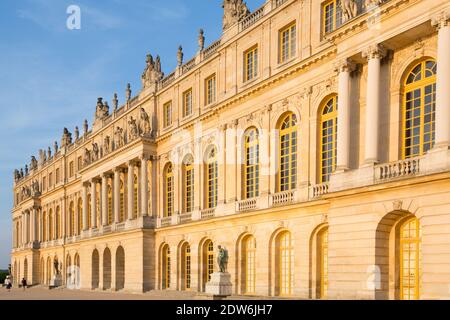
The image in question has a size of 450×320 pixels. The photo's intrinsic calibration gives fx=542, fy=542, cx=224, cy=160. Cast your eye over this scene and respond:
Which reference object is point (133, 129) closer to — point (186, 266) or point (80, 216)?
point (186, 266)

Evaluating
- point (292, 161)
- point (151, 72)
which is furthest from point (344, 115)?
point (151, 72)

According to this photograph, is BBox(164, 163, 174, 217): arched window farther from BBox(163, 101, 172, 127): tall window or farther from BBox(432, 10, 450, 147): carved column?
BBox(432, 10, 450, 147): carved column

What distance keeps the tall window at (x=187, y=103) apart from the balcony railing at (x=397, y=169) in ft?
66.6

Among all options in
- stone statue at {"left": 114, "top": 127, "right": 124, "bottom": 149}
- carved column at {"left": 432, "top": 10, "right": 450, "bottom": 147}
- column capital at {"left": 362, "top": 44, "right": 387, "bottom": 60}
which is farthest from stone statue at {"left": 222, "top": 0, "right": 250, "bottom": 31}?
stone statue at {"left": 114, "top": 127, "right": 124, "bottom": 149}

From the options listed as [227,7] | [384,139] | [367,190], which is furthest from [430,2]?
[227,7]

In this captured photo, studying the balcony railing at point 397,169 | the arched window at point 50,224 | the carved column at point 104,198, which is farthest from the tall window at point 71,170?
the balcony railing at point 397,169

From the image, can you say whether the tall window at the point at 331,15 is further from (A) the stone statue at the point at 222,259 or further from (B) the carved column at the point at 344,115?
(A) the stone statue at the point at 222,259

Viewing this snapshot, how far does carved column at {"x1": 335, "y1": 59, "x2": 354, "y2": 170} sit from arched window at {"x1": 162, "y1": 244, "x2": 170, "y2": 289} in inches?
827

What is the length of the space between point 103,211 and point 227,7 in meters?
24.6

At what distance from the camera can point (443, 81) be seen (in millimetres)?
18500

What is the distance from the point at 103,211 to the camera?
1980 inches
